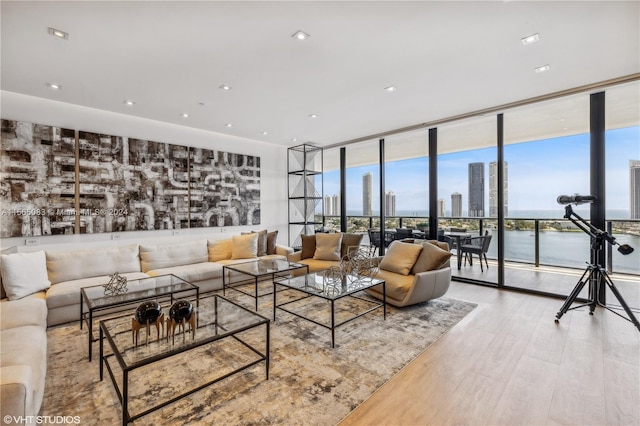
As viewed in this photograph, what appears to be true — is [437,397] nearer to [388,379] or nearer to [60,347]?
[388,379]

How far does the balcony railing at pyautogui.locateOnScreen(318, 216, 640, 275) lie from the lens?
384 cm

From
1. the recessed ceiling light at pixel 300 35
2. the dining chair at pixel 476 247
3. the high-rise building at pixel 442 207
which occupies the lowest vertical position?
the dining chair at pixel 476 247

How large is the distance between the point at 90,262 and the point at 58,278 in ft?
1.15

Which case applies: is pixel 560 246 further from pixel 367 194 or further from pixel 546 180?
pixel 367 194

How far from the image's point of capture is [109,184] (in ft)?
14.0

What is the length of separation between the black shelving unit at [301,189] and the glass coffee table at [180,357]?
3.97 meters

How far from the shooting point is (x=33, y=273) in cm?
319

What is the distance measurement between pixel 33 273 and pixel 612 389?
537 cm

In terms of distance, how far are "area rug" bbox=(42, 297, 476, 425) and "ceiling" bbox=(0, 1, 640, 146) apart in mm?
2754

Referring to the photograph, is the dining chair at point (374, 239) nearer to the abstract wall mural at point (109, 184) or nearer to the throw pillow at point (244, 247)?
the throw pillow at point (244, 247)

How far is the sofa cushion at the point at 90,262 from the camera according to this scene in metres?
3.51

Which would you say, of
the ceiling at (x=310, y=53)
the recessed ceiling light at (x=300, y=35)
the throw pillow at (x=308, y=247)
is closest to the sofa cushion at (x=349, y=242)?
the throw pillow at (x=308, y=247)

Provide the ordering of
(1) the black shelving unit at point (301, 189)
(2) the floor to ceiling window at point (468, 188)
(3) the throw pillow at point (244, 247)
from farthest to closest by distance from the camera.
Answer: (1) the black shelving unit at point (301, 189) → (3) the throw pillow at point (244, 247) → (2) the floor to ceiling window at point (468, 188)

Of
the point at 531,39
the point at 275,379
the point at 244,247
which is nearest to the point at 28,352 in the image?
the point at 275,379
